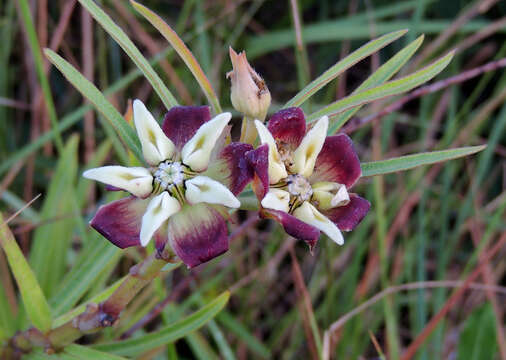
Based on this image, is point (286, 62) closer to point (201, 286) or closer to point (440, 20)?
point (440, 20)

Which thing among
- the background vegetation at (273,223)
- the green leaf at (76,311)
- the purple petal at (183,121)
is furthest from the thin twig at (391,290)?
the purple petal at (183,121)

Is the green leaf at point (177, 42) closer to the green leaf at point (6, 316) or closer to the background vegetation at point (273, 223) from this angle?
the background vegetation at point (273, 223)

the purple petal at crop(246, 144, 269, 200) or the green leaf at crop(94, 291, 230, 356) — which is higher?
the purple petal at crop(246, 144, 269, 200)

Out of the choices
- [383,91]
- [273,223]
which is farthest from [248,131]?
[273,223]

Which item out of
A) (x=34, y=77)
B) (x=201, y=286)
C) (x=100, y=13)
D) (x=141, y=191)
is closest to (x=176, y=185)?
(x=141, y=191)

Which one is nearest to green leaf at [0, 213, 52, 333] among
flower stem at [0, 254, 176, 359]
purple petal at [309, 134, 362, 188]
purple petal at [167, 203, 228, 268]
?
flower stem at [0, 254, 176, 359]

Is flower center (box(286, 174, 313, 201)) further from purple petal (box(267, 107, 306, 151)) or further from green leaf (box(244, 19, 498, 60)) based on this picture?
green leaf (box(244, 19, 498, 60))

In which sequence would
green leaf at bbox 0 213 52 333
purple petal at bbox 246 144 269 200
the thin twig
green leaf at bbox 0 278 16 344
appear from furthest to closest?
green leaf at bbox 0 278 16 344, the thin twig, green leaf at bbox 0 213 52 333, purple petal at bbox 246 144 269 200

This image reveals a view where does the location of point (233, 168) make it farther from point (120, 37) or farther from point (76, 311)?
point (76, 311)
